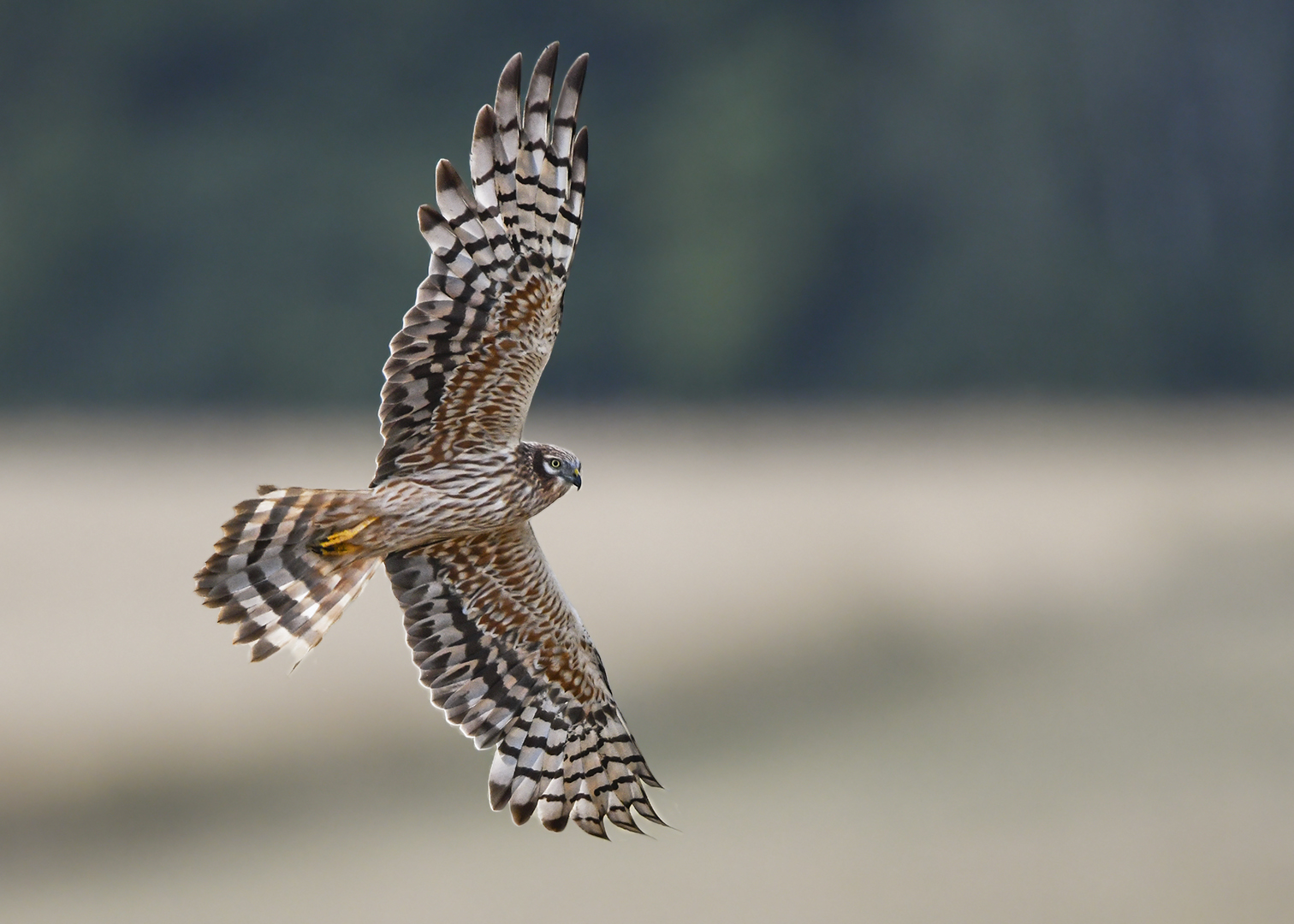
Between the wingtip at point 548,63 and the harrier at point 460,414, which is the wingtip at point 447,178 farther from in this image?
the wingtip at point 548,63

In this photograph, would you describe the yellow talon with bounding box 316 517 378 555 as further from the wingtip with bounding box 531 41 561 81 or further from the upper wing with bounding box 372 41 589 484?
the wingtip with bounding box 531 41 561 81

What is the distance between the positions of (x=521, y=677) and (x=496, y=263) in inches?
55.4

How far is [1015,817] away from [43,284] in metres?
16.4

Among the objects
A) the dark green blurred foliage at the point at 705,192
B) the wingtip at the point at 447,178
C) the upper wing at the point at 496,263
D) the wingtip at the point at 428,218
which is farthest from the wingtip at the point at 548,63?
the dark green blurred foliage at the point at 705,192

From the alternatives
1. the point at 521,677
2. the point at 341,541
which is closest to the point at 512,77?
the point at 341,541

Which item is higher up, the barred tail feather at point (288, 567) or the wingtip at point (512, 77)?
the wingtip at point (512, 77)

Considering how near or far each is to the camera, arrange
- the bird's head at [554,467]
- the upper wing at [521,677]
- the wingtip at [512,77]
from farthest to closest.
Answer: the upper wing at [521,677], the bird's head at [554,467], the wingtip at [512,77]

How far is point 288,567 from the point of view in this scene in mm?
4305

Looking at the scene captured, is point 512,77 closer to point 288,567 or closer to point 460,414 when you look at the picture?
point 460,414

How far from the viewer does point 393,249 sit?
23.6 m

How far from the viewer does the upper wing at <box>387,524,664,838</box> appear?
4641 mm

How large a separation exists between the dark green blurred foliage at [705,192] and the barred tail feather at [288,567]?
1767cm

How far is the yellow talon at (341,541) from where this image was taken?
4.20m

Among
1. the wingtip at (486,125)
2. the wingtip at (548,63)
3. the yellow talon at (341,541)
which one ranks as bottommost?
the yellow talon at (341,541)
